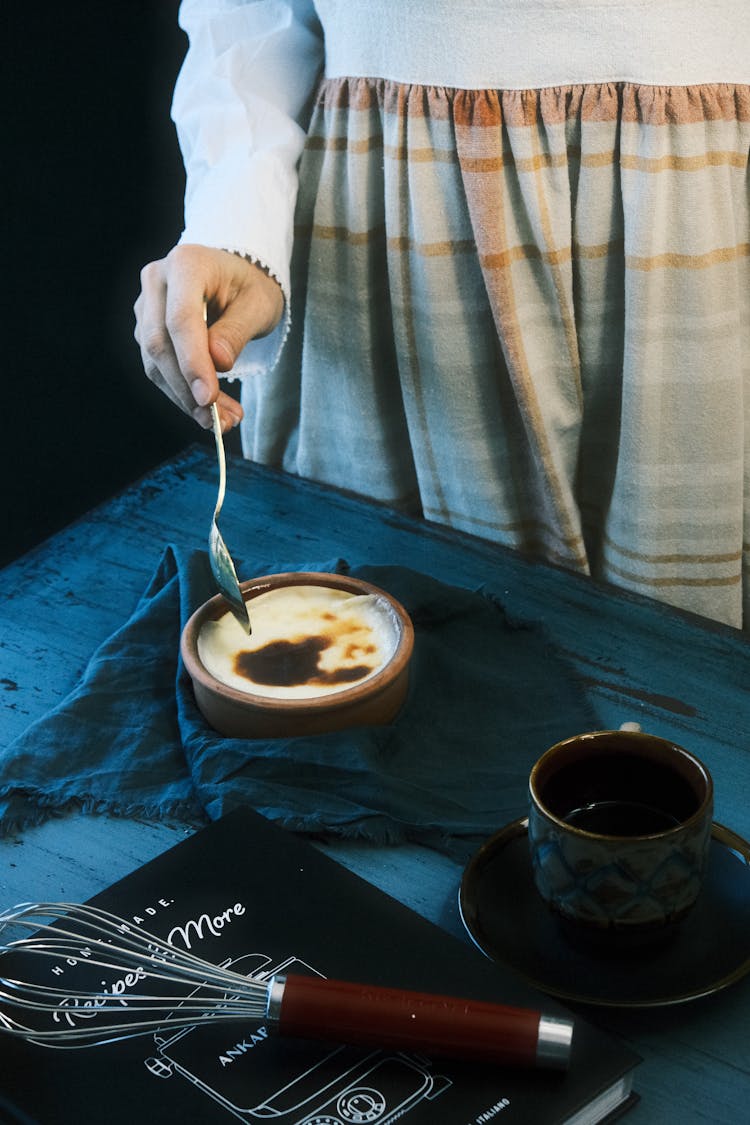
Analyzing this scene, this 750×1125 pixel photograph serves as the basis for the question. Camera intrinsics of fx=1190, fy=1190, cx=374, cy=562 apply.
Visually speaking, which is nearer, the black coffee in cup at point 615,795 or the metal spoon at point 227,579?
the black coffee in cup at point 615,795

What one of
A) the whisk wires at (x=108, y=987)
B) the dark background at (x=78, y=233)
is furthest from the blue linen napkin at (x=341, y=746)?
the dark background at (x=78, y=233)

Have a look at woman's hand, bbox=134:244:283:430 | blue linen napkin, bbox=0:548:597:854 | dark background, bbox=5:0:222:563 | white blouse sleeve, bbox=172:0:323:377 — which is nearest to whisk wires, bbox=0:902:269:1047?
blue linen napkin, bbox=0:548:597:854

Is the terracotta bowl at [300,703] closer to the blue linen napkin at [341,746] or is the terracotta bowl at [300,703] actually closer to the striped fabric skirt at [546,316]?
the blue linen napkin at [341,746]

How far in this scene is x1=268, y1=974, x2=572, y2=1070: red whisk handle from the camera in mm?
504

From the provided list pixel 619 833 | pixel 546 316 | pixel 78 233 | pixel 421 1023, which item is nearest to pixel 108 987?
pixel 421 1023

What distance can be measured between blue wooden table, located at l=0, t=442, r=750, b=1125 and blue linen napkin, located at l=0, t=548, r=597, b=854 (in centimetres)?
2

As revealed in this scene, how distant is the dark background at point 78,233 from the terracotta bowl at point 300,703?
1.40 m

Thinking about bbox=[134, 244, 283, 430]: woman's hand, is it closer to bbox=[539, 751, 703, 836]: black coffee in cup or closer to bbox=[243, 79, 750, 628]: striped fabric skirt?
bbox=[243, 79, 750, 628]: striped fabric skirt

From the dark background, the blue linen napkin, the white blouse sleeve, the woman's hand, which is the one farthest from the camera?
the dark background

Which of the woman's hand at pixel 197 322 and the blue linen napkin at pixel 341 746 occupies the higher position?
the woman's hand at pixel 197 322

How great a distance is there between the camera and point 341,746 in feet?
2.34

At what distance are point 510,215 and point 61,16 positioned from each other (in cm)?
121

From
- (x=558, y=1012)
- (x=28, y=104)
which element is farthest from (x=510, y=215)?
(x=28, y=104)

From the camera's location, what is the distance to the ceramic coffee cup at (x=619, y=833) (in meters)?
0.54
